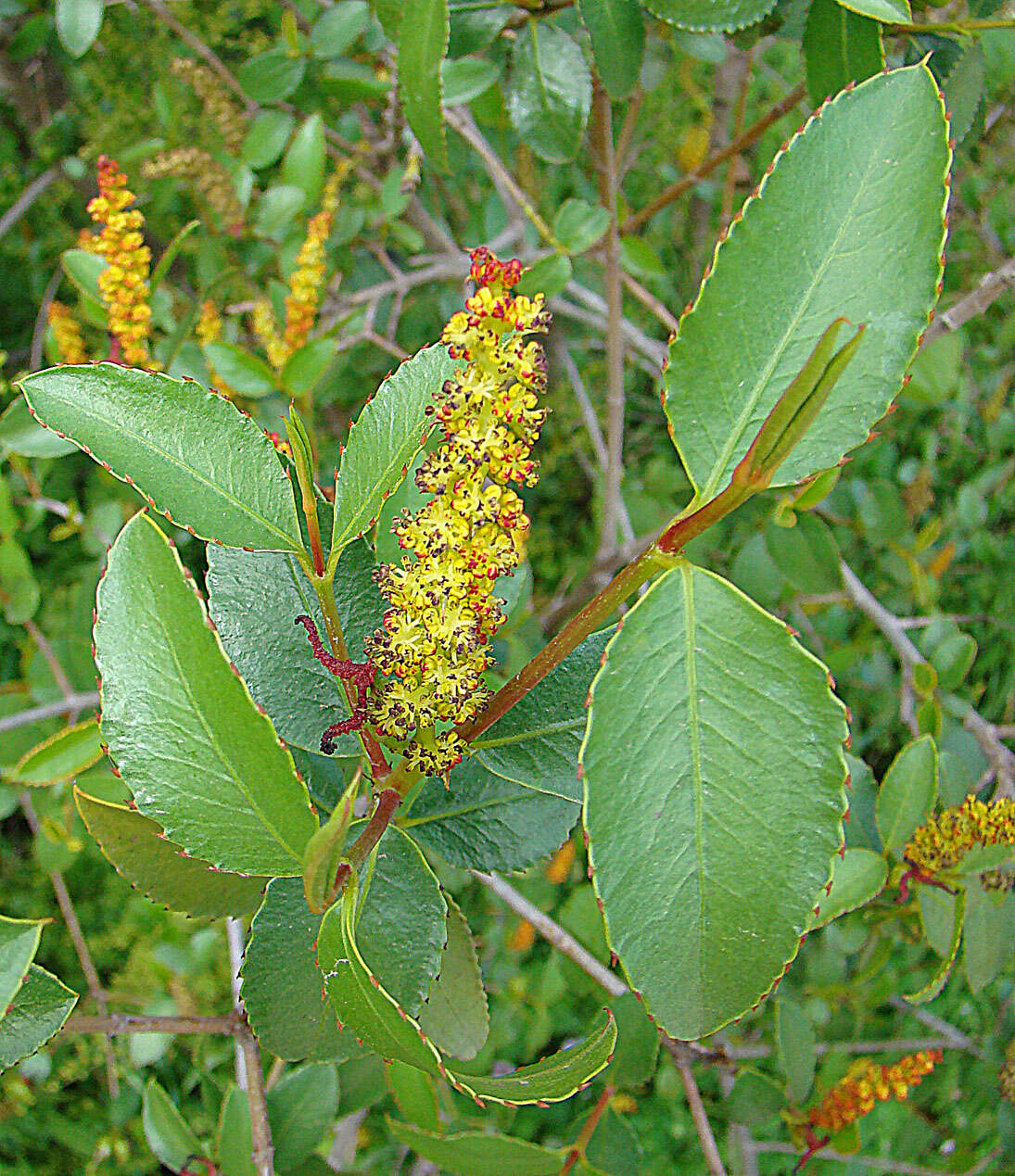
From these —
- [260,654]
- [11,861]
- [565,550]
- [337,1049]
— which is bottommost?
[565,550]

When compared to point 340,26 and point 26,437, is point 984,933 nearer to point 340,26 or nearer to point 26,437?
point 26,437

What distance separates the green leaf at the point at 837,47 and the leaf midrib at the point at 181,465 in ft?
1.48

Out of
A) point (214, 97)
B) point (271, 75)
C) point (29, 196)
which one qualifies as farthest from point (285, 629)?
point (29, 196)

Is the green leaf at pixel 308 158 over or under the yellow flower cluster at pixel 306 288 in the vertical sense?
over

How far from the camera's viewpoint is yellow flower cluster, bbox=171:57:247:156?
3.06 ft

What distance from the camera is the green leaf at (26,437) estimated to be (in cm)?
65

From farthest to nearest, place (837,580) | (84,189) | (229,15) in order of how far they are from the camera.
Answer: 1. (229,15)
2. (84,189)
3. (837,580)

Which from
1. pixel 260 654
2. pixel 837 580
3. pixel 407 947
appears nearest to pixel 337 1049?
pixel 407 947

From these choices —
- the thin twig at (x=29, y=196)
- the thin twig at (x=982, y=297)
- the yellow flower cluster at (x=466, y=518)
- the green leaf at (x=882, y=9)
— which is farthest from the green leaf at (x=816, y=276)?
the thin twig at (x=29, y=196)

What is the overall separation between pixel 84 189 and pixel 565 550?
0.83m

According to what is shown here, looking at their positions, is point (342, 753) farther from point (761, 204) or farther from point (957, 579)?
point (957, 579)

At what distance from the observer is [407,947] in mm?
381

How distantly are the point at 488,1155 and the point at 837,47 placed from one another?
64 centimetres

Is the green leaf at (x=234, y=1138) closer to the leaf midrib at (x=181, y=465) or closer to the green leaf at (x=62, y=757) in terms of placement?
the green leaf at (x=62, y=757)
